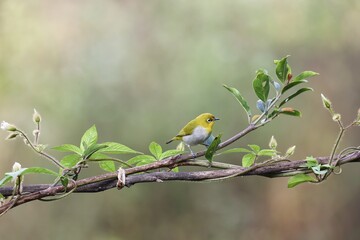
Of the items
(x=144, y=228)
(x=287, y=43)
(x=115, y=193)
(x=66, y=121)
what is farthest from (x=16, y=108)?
(x=287, y=43)

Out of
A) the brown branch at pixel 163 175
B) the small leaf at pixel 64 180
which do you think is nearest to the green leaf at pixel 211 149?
the brown branch at pixel 163 175

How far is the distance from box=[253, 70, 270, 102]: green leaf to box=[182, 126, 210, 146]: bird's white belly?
8 centimetres

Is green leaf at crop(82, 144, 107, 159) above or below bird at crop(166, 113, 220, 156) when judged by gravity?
below

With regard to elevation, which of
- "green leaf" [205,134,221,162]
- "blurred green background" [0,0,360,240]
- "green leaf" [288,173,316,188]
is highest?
"blurred green background" [0,0,360,240]

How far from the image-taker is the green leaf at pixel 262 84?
16.3 inches

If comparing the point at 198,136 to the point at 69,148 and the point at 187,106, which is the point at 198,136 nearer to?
the point at 69,148

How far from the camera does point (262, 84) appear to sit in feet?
1.37

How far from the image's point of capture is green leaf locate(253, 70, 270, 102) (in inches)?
16.3

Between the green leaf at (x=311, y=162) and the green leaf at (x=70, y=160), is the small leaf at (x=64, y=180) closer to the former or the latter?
the green leaf at (x=70, y=160)

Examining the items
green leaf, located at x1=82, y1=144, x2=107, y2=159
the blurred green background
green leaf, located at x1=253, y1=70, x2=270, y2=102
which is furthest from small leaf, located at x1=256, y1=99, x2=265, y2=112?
the blurred green background

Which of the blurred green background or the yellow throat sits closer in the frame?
the yellow throat

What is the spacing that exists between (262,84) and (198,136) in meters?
0.09

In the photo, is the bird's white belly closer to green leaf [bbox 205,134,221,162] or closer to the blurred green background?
green leaf [bbox 205,134,221,162]

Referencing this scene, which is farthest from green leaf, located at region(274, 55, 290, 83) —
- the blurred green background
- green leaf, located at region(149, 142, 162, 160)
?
the blurred green background
